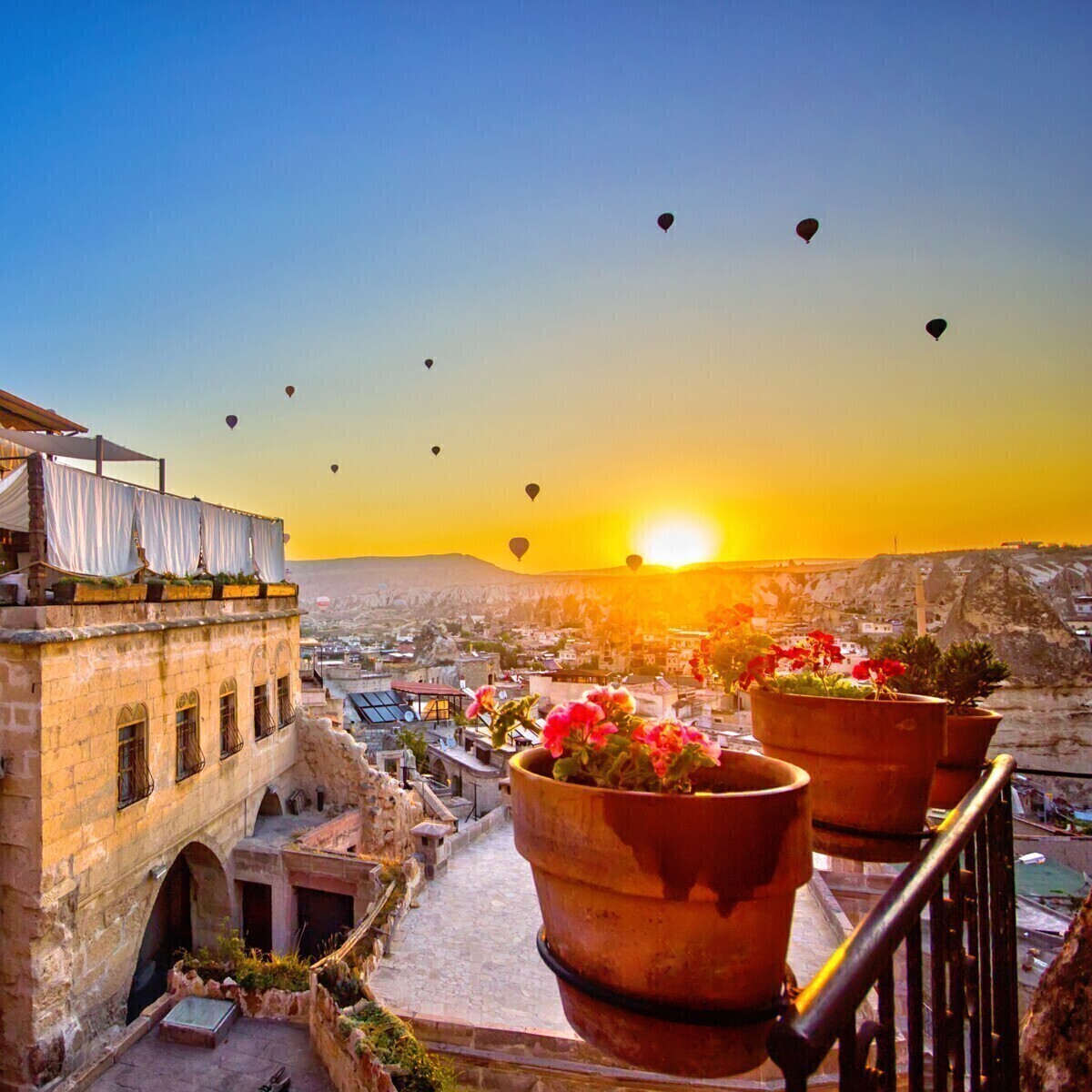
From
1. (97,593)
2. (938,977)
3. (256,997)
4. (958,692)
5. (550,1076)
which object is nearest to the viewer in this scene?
(938,977)

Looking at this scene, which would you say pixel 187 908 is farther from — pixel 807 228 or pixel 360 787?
pixel 807 228

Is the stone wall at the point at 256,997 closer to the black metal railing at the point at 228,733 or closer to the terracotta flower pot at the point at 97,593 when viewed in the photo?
the black metal railing at the point at 228,733

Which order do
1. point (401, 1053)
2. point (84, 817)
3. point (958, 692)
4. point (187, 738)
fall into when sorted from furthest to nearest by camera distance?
point (187, 738) → point (84, 817) → point (401, 1053) → point (958, 692)

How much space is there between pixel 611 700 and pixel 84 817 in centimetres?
1082

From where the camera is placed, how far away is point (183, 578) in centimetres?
1381

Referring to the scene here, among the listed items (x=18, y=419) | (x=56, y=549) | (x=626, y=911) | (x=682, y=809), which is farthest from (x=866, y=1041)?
(x=18, y=419)

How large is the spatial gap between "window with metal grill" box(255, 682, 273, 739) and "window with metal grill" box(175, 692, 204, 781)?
2.97 metres

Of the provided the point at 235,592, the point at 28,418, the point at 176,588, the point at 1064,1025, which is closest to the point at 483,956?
the point at 176,588

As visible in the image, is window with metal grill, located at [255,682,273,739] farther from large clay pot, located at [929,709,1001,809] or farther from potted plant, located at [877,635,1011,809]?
large clay pot, located at [929,709,1001,809]

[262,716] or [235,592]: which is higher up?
[235,592]

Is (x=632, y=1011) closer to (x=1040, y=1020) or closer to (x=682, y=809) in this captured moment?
(x=682, y=809)

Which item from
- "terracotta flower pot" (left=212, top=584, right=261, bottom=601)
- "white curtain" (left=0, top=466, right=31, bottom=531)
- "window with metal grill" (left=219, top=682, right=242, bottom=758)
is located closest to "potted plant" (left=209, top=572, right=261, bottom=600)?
"terracotta flower pot" (left=212, top=584, right=261, bottom=601)

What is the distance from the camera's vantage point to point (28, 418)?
613 inches

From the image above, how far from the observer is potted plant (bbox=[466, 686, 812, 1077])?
81.2 inches
